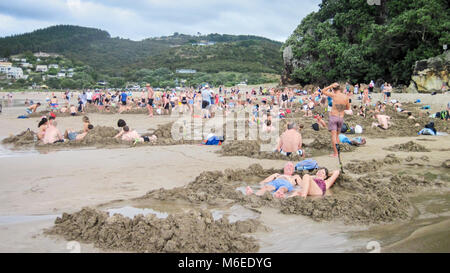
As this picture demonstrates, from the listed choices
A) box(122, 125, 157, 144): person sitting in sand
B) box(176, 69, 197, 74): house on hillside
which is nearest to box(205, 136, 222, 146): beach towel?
box(122, 125, 157, 144): person sitting in sand

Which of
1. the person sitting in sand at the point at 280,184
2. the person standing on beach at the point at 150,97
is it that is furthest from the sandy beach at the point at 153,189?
the person standing on beach at the point at 150,97

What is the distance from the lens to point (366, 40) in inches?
1095

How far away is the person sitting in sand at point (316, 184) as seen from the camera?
211 inches

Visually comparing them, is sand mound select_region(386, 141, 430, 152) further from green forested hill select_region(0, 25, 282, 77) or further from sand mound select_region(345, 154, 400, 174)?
green forested hill select_region(0, 25, 282, 77)

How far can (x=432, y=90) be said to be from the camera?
22016 millimetres

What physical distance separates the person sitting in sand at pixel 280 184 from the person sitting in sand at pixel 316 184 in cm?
12

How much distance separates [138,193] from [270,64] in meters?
80.7

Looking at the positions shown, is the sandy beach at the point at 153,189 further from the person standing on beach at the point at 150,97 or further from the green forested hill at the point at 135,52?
the green forested hill at the point at 135,52

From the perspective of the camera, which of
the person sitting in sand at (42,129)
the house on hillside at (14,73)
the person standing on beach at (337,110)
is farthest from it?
the house on hillside at (14,73)

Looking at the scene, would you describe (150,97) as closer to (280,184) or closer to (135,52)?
(280,184)
